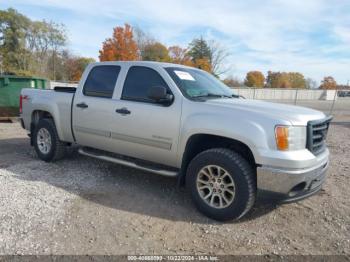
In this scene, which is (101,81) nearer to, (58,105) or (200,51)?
(58,105)

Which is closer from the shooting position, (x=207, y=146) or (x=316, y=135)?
(x=316, y=135)

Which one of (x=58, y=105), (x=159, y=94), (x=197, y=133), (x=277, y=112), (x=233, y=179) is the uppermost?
(x=159, y=94)

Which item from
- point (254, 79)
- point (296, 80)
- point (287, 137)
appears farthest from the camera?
point (296, 80)

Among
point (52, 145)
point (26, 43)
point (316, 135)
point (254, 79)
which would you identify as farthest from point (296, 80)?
point (316, 135)

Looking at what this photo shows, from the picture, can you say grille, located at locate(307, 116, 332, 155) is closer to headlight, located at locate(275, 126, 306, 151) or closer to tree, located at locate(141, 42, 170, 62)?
headlight, located at locate(275, 126, 306, 151)

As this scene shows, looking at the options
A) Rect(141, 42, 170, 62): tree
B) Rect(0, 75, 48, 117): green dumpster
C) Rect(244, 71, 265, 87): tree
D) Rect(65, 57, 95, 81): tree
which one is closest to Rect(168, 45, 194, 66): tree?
Rect(141, 42, 170, 62): tree

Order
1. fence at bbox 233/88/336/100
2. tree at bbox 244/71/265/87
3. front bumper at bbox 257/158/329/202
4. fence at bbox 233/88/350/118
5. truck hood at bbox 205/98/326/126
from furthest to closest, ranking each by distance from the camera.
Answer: tree at bbox 244/71/265/87, fence at bbox 233/88/336/100, fence at bbox 233/88/350/118, truck hood at bbox 205/98/326/126, front bumper at bbox 257/158/329/202

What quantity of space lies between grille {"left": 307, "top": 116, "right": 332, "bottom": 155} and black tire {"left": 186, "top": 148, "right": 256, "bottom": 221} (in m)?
0.73

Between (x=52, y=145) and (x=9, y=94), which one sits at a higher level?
(x=9, y=94)

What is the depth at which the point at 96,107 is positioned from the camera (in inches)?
197

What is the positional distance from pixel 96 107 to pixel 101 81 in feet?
1.53

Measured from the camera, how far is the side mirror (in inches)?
160

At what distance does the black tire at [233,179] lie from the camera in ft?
11.8

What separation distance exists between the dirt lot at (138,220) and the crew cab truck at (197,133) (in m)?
0.38
